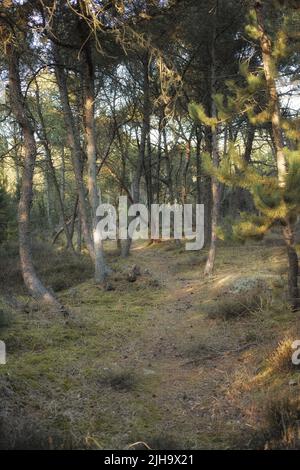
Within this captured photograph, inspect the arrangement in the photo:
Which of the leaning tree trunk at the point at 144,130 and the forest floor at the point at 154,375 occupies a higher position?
the leaning tree trunk at the point at 144,130

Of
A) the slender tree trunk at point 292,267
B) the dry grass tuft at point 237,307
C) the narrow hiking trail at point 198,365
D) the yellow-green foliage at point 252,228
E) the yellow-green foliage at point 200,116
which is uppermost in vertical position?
the yellow-green foliage at point 200,116

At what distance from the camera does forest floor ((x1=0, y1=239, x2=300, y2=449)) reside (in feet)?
14.5

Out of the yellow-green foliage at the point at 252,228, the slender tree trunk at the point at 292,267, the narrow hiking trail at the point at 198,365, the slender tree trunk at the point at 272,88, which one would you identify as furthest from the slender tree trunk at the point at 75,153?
the yellow-green foliage at the point at 252,228

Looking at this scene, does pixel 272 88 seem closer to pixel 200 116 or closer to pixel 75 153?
pixel 200 116

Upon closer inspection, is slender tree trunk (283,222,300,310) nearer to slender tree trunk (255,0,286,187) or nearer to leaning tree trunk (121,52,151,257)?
slender tree trunk (255,0,286,187)

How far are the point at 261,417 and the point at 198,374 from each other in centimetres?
193

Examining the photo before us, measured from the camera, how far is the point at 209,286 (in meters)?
12.5

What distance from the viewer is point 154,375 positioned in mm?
6625

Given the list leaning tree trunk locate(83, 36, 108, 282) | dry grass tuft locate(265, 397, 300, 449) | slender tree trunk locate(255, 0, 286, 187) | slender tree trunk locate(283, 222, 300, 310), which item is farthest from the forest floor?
slender tree trunk locate(255, 0, 286, 187)

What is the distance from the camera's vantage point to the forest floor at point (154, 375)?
4.43 metres

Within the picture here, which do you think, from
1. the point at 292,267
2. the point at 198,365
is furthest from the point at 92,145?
the point at 198,365

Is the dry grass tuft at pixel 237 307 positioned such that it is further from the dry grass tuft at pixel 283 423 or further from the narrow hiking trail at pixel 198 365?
the dry grass tuft at pixel 283 423

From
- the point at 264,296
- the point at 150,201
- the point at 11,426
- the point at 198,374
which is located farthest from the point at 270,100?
the point at 150,201
